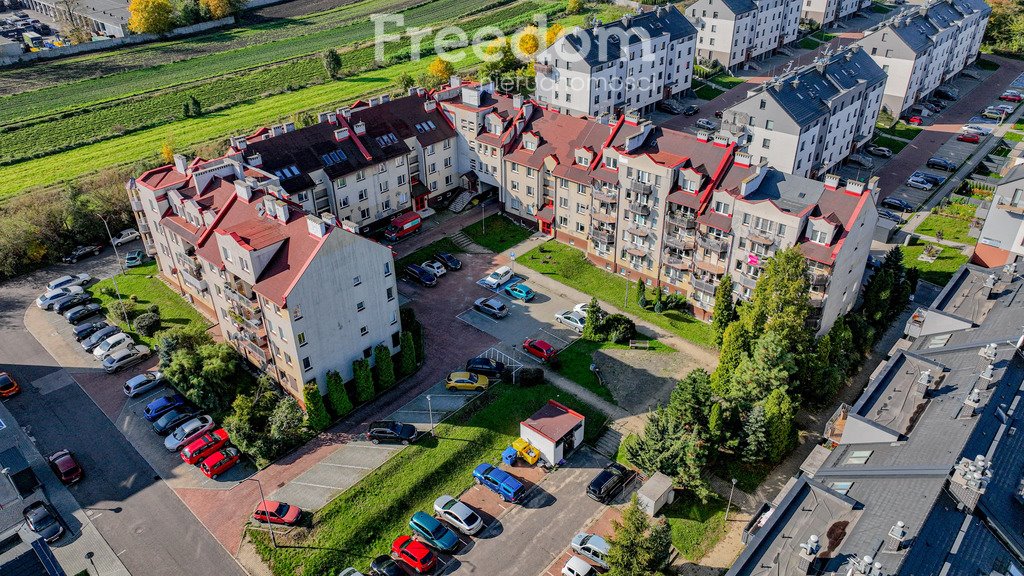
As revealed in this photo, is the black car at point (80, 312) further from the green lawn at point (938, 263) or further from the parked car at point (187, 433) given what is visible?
the green lawn at point (938, 263)

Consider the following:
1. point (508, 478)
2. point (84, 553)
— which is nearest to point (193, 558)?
point (84, 553)

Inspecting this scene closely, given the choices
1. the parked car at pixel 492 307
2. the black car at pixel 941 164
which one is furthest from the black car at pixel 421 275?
the black car at pixel 941 164

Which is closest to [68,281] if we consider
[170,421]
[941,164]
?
[170,421]

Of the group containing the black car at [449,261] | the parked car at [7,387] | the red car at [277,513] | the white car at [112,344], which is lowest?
the red car at [277,513]

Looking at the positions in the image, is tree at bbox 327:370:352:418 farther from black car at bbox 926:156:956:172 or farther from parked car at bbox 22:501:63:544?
black car at bbox 926:156:956:172

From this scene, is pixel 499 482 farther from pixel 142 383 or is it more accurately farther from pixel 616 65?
pixel 616 65

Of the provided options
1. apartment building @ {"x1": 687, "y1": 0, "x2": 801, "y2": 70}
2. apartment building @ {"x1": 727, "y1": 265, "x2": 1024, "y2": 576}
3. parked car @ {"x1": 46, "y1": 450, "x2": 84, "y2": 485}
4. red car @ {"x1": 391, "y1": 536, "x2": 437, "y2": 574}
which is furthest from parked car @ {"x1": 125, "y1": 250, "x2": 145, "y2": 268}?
apartment building @ {"x1": 687, "y1": 0, "x2": 801, "y2": 70}

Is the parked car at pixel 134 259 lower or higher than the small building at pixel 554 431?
higher
